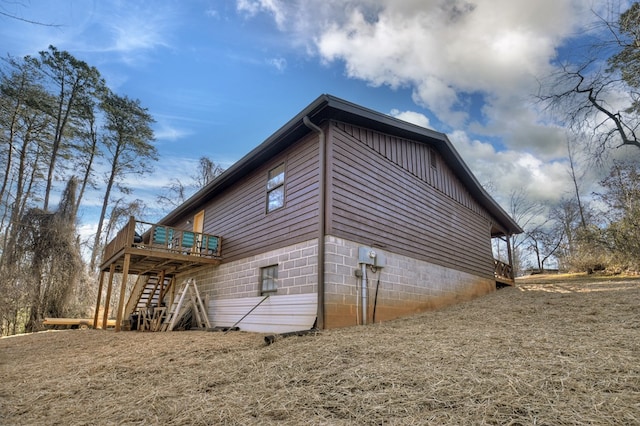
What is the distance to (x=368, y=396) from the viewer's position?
8.95 feet

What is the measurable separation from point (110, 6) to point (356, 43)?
736cm

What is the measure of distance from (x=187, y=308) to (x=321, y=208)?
18.2ft

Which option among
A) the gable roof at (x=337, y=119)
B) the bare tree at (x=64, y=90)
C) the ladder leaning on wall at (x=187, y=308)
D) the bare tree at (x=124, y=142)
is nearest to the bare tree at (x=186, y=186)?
the bare tree at (x=124, y=142)

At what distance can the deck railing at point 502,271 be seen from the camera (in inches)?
561

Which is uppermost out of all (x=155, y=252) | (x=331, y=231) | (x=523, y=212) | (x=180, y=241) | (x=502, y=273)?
(x=523, y=212)

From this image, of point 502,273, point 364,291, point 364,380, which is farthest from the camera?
point 502,273

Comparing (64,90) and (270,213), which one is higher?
(64,90)

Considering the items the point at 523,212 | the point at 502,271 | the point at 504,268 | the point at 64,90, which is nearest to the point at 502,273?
the point at 502,271

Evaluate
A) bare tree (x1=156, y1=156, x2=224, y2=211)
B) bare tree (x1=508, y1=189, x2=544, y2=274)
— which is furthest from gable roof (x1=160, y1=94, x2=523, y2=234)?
bare tree (x1=508, y1=189, x2=544, y2=274)

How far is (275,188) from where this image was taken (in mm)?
8703

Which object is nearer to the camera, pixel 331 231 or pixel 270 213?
pixel 331 231

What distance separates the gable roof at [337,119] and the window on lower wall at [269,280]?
3.03 m

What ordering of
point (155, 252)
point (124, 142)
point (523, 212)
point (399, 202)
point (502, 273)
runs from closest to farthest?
point (399, 202) < point (155, 252) < point (502, 273) < point (124, 142) < point (523, 212)

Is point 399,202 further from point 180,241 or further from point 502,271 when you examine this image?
point 502,271
